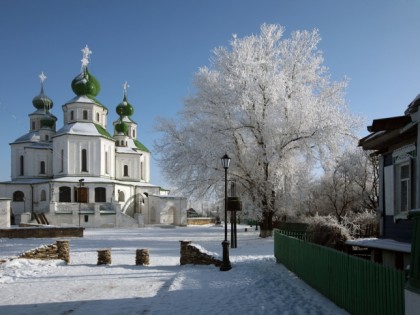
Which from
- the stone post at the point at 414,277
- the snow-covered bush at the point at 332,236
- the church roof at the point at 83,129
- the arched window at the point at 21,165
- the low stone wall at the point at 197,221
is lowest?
the low stone wall at the point at 197,221

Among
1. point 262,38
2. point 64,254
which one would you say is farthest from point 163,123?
point 64,254

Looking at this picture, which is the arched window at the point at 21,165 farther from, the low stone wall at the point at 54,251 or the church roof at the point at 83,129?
the low stone wall at the point at 54,251

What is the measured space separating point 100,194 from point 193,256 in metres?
32.3

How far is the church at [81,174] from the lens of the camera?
4141cm

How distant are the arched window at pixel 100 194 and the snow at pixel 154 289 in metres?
29.6

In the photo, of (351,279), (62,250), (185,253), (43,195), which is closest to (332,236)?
(185,253)

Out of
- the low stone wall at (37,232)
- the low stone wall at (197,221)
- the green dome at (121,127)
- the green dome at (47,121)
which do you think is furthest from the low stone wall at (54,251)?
the green dome at (121,127)

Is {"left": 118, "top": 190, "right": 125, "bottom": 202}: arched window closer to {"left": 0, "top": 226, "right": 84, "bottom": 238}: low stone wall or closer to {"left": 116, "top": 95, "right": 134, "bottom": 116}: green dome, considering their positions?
{"left": 116, "top": 95, "right": 134, "bottom": 116}: green dome

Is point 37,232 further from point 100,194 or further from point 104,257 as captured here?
point 100,194

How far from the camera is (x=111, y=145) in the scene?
4803 cm

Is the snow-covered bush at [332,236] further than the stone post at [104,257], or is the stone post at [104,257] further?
the stone post at [104,257]

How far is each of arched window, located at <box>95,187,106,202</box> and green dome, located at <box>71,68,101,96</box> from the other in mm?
12676

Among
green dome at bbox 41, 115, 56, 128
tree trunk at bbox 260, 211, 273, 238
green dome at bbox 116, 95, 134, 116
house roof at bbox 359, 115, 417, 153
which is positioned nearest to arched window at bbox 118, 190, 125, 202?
green dome at bbox 41, 115, 56, 128

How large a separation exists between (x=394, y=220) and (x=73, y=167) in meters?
40.3
